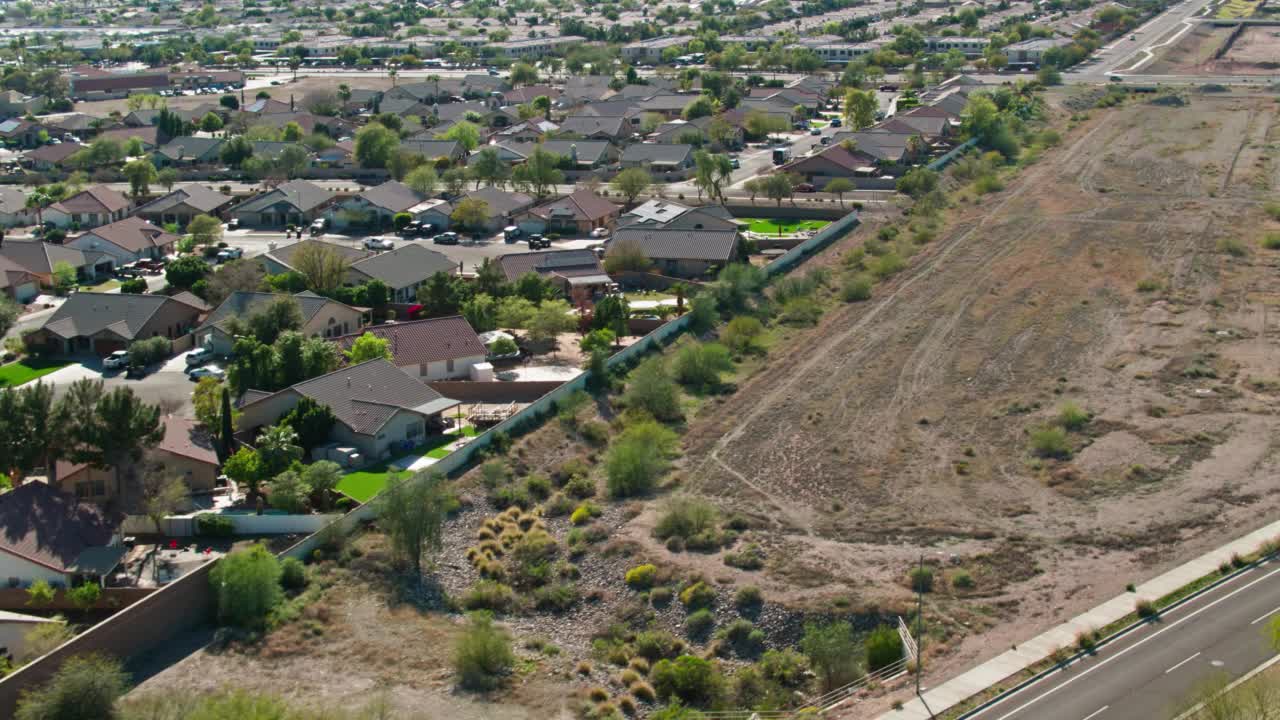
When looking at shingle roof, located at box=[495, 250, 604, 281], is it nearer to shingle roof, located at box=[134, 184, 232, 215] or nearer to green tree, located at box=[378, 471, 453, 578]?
shingle roof, located at box=[134, 184, 232, 215]

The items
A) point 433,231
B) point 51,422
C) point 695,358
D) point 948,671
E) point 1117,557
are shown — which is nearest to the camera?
point 948,671

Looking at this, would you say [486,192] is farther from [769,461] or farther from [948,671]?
[948,671]

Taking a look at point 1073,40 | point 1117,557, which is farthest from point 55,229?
point 1073,40

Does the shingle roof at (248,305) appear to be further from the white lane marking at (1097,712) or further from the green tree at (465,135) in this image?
the green tree at (465,135)

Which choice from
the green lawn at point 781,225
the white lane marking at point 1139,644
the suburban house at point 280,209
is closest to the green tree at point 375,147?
the suburban house at point 280,209

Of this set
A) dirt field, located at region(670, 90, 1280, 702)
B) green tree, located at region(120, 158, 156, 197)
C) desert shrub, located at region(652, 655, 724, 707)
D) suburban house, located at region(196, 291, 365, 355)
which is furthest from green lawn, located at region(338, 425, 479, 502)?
green tree, located at region(120, 158, 156, 197)
